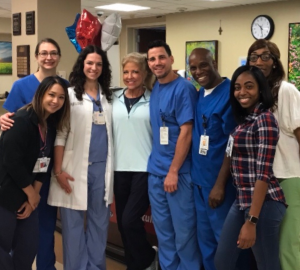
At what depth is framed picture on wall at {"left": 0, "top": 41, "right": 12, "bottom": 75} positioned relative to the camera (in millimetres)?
8960

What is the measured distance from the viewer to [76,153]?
2430mm

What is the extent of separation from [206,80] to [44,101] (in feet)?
2.89

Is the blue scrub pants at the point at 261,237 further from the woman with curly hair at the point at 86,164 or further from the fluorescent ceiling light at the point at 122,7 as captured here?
the fluorescent ceiling light at the point at 122,7

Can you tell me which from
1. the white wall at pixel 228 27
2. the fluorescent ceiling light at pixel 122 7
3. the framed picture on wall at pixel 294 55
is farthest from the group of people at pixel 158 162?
the fluorescent ceiling light at pixel 122 7

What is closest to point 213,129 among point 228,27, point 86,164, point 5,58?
point 86,164

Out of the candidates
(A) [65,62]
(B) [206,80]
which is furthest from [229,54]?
(B) [206,80]

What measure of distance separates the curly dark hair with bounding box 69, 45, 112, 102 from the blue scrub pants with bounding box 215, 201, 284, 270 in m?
1.09

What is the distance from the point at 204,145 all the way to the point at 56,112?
33.7 inches

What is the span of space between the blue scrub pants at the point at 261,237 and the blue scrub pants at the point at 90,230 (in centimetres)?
83

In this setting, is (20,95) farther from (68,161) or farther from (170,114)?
(170,114)

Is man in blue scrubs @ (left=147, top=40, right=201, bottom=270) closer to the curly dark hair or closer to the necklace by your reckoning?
the necklace

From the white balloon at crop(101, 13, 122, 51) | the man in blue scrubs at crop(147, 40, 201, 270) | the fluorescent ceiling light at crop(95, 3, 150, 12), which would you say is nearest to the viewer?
the man in blue scrubs at crop(147, 40, 201, 270)

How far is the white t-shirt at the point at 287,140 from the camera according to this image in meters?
2.02

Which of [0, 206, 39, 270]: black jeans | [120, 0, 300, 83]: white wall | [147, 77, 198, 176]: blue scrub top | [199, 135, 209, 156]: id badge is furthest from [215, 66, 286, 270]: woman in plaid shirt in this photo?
[120, 0, 300, 83]: white wall
